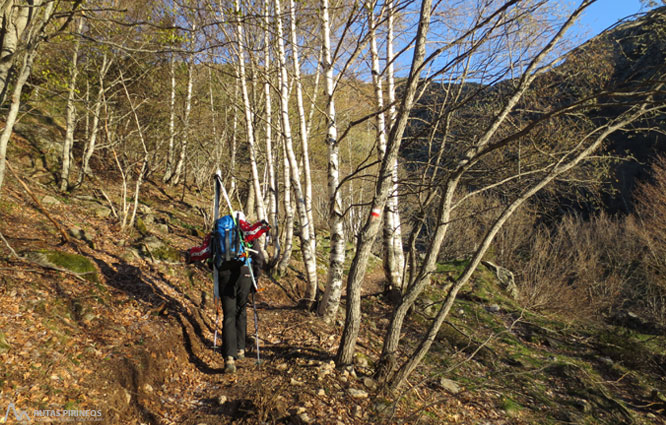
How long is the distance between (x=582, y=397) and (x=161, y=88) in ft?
52.6

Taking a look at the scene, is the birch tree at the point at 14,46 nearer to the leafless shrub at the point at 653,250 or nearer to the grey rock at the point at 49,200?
the grey rock at the point at 49,200

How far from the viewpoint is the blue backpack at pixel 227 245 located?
432 cm

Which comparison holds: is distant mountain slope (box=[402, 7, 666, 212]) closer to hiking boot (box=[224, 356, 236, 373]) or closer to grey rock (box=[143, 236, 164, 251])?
hiking boot (box=[224, 356, 236, 373])

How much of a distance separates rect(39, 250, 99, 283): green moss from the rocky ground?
0.02 metres

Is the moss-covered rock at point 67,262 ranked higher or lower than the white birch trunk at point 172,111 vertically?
lower

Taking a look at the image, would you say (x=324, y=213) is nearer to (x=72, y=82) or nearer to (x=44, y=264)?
(x=72, y=82)

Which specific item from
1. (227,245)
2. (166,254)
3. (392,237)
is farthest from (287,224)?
(227,245)

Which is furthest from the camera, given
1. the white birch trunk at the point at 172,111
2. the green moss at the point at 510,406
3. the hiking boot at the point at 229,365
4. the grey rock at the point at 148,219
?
the white birch trunk at the point at 172,111

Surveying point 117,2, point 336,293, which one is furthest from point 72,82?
point 336,293

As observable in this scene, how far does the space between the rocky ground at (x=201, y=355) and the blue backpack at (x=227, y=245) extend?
1.15 metres

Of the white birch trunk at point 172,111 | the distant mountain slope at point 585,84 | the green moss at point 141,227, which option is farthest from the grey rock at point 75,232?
the white birch trunk at point 172,111

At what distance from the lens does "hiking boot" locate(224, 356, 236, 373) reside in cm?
398

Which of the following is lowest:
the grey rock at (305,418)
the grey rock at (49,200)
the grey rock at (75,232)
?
the grey rock at (305,418)

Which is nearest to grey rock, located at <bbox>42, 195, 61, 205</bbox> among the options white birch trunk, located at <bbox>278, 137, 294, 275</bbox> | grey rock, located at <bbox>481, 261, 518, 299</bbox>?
white birch trunk, located at <bbox>278, 137, 294, 275</bbox>
